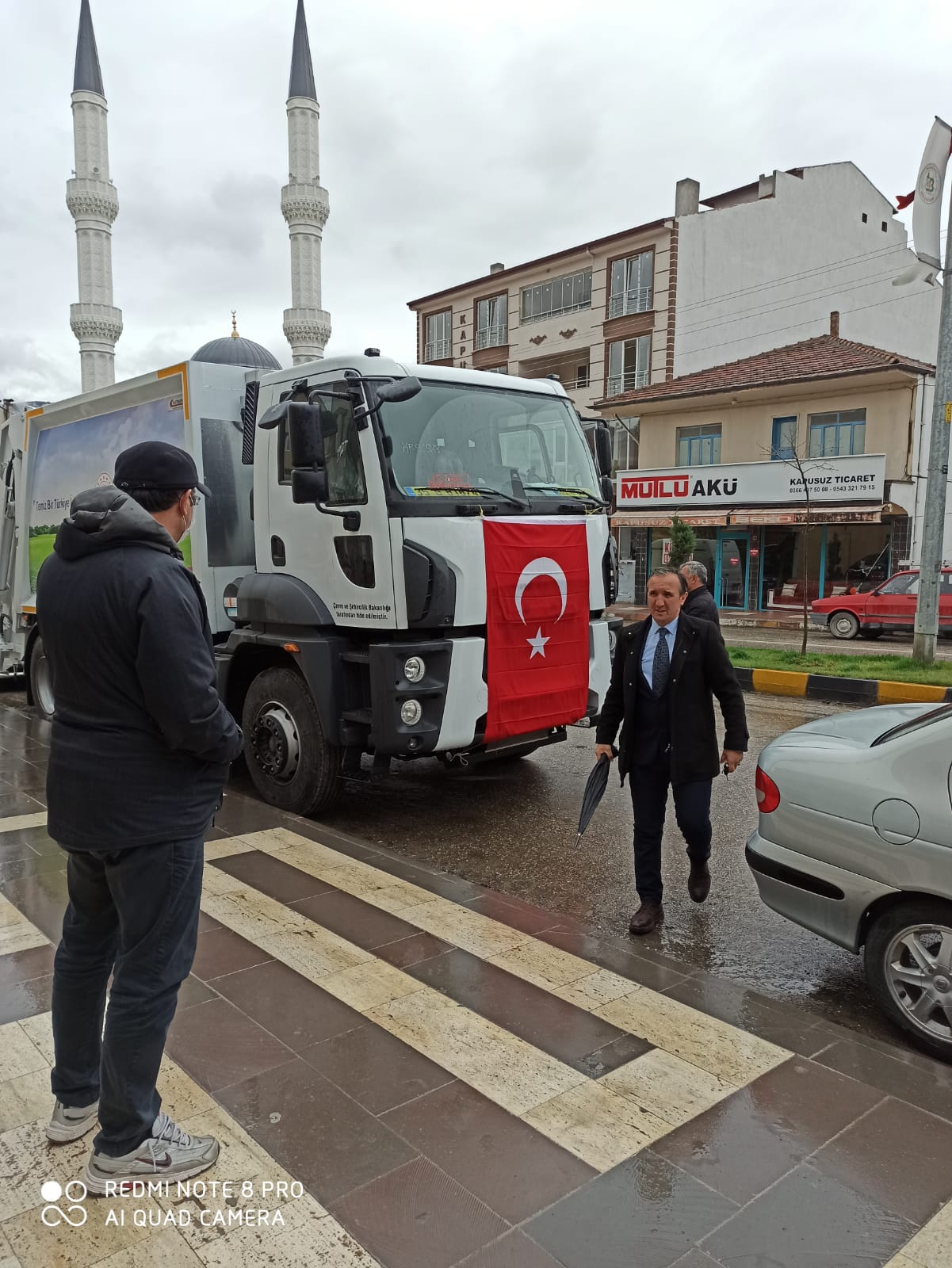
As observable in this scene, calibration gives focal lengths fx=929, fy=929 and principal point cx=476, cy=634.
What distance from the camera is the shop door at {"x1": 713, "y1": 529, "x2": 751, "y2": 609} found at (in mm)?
27094

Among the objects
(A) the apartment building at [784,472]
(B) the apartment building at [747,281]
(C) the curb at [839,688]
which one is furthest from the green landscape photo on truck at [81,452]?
(B) the apartment building at [747,281]

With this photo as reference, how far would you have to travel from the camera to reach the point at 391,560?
5.54m

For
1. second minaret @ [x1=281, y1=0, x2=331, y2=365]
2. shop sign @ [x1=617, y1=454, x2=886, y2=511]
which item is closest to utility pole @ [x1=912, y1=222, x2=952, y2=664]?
shop sign @ [x1=617, y1=454, x2=886, y2=511]

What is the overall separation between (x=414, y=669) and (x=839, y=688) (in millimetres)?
8222

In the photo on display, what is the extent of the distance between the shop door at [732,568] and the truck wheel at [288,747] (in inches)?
878

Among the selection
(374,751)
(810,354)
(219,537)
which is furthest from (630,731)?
(810,354)

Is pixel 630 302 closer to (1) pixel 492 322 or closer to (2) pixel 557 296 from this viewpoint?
(2) pixel 557 296

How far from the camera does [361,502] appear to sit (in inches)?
222

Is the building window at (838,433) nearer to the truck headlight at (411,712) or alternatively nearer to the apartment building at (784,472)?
the apartment building at (784,472)

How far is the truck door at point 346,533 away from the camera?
220 inches

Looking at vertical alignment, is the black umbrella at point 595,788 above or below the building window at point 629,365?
below

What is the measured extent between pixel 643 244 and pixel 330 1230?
34218 millimetres

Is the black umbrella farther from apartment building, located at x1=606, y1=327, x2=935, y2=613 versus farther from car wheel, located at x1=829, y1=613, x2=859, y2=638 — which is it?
apartment building, located at x1=606, y1=327, x2=935, y2=613

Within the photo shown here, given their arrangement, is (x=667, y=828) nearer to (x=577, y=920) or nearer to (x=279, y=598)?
(x=577, y=920)
